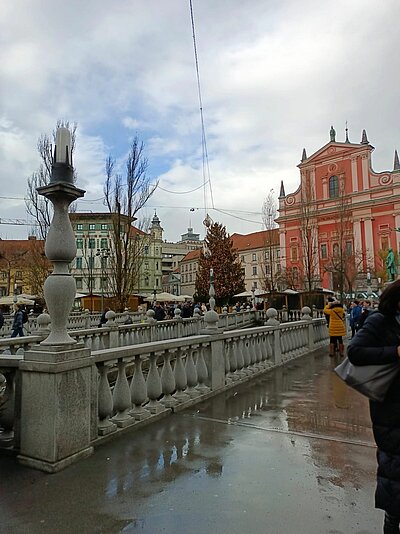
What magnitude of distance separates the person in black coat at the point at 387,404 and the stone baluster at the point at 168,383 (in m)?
A: 3.61

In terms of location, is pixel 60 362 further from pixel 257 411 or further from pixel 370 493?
pixel 257 411

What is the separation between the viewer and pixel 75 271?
69312 mm

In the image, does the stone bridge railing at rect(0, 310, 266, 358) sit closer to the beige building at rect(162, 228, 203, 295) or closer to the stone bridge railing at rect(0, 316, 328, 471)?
the stone bridge railing at rect(0, 316, 328, 471)

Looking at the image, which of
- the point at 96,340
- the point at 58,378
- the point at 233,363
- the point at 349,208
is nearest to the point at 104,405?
the point at 58,378

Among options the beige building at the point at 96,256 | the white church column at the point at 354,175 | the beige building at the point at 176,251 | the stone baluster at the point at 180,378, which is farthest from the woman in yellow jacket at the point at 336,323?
the beige building at the point at 176,251

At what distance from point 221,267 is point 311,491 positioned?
1677 inches

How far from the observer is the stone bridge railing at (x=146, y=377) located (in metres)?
4.05

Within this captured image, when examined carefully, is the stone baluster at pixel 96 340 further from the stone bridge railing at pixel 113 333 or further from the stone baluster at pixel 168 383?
the stone baluster at pixel 168 383

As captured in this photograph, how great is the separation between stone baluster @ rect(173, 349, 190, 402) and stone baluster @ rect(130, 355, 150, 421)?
0.91 m

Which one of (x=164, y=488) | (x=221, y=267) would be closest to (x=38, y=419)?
(x=164, y=488)

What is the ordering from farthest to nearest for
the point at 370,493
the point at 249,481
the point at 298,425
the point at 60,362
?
the point at 298,425, the point at 60,362, the point at 249,481, the point at 370,493

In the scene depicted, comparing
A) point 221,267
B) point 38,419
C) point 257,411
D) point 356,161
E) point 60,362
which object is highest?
Result: point 356,161

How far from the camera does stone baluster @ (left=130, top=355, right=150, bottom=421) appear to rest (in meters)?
5.10

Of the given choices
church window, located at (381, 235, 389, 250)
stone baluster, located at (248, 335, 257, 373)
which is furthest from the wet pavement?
church window, located at (381, 235, 389, 250)
